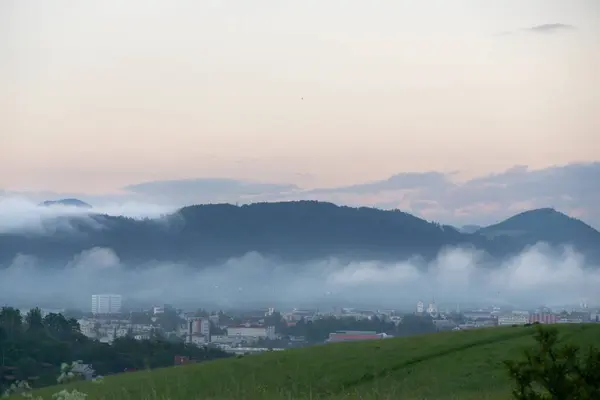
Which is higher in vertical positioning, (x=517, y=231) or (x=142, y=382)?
(x=517, y=231)

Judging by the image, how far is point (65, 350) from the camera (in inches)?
933

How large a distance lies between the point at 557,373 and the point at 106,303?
40766 mm

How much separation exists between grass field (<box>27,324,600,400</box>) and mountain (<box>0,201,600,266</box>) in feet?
111

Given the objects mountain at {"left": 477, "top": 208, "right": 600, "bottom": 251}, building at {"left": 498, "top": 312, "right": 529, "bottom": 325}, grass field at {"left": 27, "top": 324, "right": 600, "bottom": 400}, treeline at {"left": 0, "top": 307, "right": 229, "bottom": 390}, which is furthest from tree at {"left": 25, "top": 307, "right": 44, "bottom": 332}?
mountain at {"left": 477, "top": 208, "right": 600, "bottom": 251}

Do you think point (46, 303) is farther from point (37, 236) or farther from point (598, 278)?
point (598, 278)

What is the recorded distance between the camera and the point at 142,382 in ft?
44.3

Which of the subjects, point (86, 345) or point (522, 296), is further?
point (522, 296)

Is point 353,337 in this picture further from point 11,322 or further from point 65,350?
point 11,322

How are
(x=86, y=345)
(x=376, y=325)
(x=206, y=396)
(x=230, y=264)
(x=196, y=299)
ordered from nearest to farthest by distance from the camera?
(x=206, y=396), (x=86, y=345), (x=376, y=325), (x=196, y=299), (x=230, y=264)

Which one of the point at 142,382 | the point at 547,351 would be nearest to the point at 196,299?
the point at 142,382

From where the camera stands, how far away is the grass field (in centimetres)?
1188

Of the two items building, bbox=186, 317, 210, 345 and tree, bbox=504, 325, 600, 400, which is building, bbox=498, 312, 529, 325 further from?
tree, bbox=504, 325, 600, 400

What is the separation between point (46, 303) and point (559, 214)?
96.0 ft

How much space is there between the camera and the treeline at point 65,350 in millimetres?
21047
